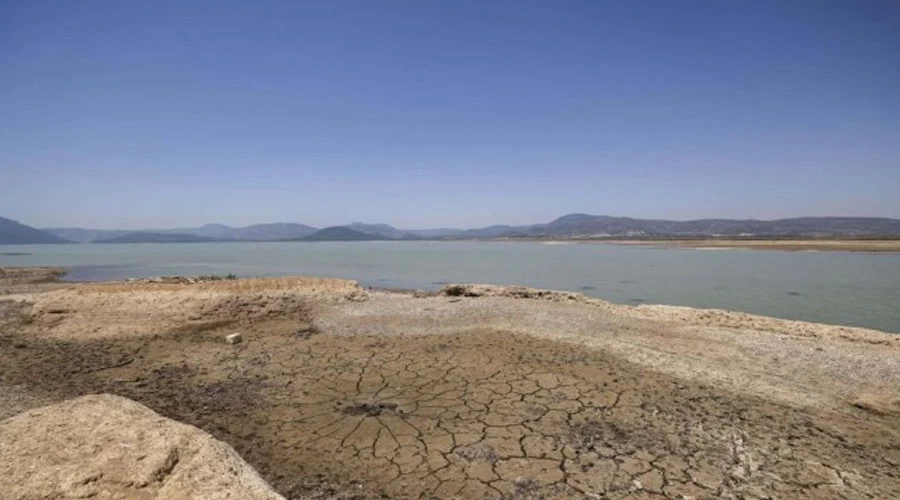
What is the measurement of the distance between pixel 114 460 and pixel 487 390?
5.07 meters

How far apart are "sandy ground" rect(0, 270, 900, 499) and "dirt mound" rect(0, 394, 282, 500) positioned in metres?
1.08

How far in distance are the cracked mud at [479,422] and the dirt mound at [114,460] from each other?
42.3 inches

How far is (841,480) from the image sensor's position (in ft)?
15.6

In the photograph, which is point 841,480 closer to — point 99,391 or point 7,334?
point 99,391

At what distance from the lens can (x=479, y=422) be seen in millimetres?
6094

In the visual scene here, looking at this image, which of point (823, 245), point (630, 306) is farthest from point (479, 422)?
point (823, 245)

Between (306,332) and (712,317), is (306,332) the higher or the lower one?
the higher one

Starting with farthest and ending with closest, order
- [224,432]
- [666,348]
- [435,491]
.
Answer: [666,348]
[224,432]
[435,491]

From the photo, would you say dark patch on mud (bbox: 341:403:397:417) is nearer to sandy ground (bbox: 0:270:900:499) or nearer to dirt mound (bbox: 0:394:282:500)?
sandy ground (bbox: 0:270:900:499)

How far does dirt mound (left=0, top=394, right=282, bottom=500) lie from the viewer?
353cm

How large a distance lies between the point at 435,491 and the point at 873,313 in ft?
66.6

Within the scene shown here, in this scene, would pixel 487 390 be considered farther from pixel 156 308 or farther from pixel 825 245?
pixel 825 245

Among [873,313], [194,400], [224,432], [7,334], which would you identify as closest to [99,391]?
[194,400]

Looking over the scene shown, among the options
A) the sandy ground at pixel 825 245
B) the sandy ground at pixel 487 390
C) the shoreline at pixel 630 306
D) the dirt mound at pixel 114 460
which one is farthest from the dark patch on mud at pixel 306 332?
the sandy ground at pixel 825 245
